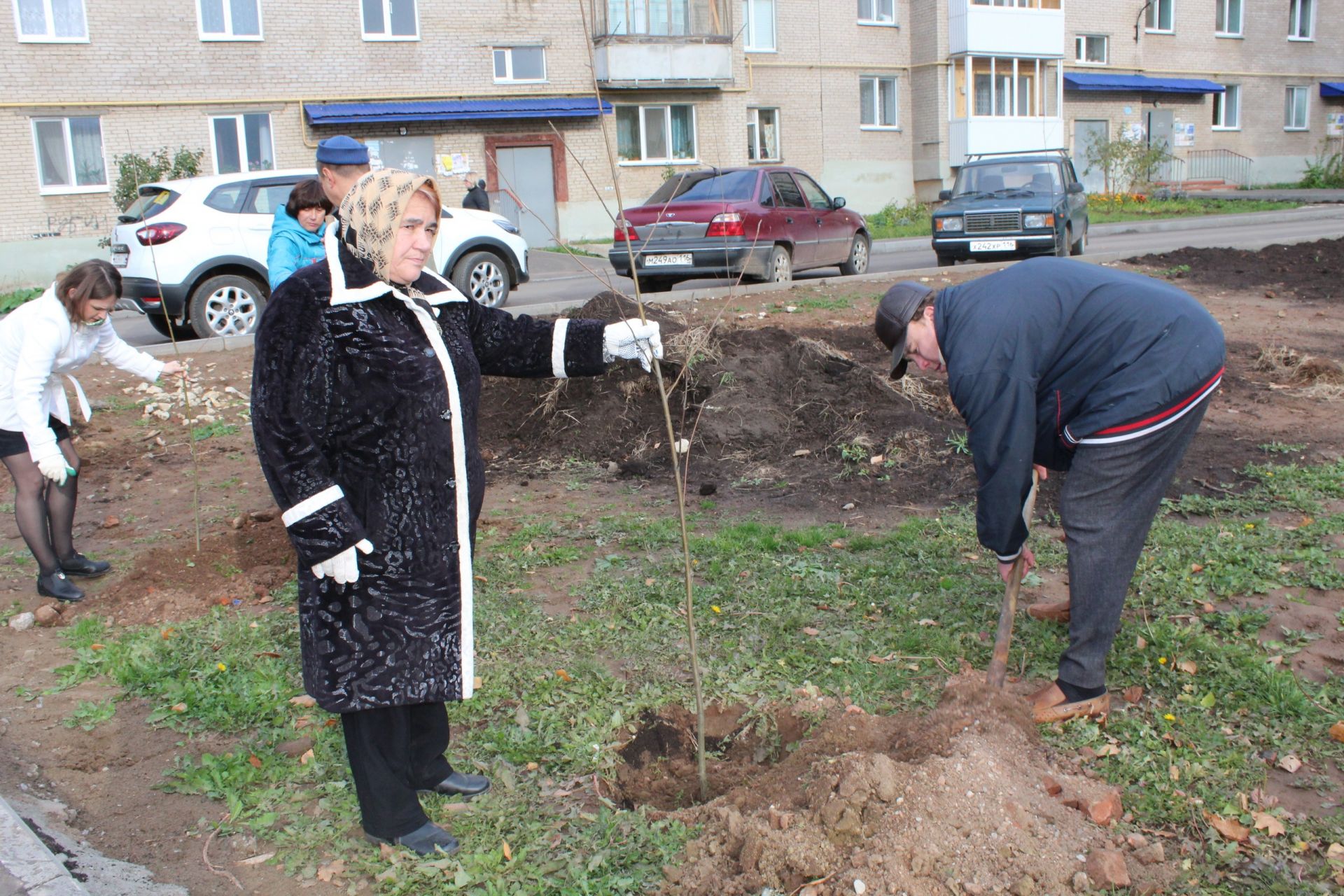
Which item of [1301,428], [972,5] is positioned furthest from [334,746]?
[972,5]

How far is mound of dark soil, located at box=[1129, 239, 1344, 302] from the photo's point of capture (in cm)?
1184

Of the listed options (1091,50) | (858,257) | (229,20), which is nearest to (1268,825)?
(858,257)

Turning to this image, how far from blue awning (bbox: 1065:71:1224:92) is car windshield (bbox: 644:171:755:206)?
83.3ft

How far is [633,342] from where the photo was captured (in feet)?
11.2

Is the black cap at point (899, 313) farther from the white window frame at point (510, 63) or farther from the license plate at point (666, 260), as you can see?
the white window frame at point (510, 63)

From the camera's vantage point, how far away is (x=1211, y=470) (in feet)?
19.7

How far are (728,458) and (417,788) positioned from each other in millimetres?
3785

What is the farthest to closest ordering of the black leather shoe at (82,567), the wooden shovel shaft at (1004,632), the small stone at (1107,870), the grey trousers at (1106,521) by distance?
the black leather shoe at (82,567) → the wooden shovel shaft at (1004,632) → the grey trousers at (1106,521) → the small stone at (1107,870)

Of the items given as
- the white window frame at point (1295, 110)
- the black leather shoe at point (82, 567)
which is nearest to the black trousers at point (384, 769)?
the black leather shoe at point (82, 567)

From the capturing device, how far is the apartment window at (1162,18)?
37125mm

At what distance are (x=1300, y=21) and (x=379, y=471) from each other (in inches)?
1840

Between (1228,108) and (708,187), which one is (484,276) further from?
(1228,108)

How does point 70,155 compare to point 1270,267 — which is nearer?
point 1270,267

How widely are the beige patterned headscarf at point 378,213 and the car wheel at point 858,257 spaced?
13075 mm
